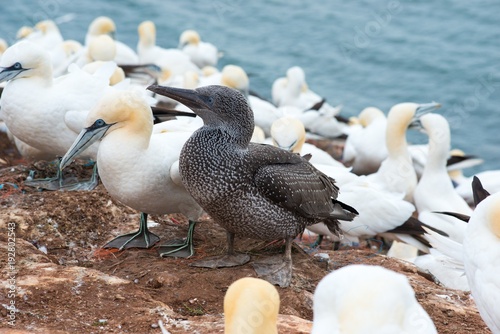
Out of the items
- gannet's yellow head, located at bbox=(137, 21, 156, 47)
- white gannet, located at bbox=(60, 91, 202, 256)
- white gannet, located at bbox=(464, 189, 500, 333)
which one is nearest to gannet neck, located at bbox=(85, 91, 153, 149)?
white gannet, located at bbox=(60, 91, 202, 256)

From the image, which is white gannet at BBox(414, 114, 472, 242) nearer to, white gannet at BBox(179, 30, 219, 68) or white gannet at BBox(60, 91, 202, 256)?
white gannet at BBox(60, 91, 202, 256)

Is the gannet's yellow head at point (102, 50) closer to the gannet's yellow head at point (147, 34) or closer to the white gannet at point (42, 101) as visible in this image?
the white gannet at point (42, 101)

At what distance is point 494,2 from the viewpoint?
74.3ft

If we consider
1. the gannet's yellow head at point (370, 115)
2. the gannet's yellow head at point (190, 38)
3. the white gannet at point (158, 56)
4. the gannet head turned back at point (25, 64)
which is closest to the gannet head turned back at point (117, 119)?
the gannet head turned back at point (25, 64)

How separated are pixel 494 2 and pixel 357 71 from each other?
220 inches

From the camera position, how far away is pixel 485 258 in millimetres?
4414

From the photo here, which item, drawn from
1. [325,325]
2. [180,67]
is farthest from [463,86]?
[325,325]

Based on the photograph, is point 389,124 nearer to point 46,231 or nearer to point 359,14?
point 46,231

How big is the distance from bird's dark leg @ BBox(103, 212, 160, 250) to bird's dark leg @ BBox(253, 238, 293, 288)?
77 centimetres

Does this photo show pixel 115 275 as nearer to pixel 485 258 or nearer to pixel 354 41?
pixel 485 258

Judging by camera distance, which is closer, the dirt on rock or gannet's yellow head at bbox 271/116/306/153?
the dirt on rock

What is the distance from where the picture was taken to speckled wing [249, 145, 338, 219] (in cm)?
500

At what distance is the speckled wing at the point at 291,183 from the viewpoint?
197 inches

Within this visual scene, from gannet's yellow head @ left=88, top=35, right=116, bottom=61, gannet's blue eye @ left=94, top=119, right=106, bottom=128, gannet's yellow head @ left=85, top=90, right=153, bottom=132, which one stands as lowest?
gannet's yellow head @ left=88, top=35, right=116, bottom=61
